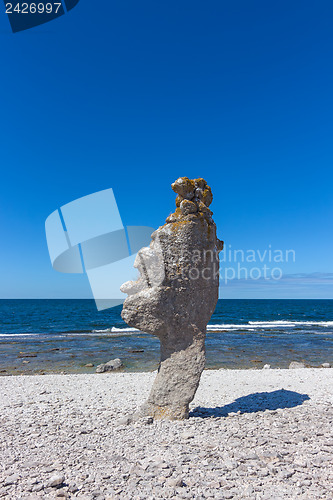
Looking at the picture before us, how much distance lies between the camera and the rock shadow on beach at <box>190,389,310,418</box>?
26.7 ft

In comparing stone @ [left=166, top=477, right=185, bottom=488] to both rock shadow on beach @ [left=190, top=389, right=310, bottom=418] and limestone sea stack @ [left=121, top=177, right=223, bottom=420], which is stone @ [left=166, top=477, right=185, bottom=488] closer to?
limestone sea stack @ [left=121, top=177, right=223, bottom=420]

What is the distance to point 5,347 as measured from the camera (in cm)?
2530

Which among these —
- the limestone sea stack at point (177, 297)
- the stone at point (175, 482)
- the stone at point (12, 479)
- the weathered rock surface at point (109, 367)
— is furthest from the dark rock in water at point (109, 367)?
the stone at point (175, 482)

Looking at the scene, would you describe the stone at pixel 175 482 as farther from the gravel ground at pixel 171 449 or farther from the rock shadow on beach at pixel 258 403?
the rock shadow on beach at pixel 258 403

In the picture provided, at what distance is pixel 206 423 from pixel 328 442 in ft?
7.85

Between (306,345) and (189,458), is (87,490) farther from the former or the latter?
(306,345)

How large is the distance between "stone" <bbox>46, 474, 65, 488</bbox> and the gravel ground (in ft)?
0.05

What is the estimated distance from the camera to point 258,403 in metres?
8.99

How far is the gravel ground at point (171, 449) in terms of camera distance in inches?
178

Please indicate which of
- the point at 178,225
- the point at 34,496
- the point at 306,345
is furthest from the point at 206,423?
A: the point at 306,345

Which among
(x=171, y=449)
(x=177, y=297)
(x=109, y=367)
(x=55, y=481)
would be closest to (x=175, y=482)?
(x=171, y=449)

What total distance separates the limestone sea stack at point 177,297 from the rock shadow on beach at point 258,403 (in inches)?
41.5

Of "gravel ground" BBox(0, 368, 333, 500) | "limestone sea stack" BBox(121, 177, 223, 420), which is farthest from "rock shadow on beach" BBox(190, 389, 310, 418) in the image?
"limestone sea stack" BBox(121, 177, 223, 420)

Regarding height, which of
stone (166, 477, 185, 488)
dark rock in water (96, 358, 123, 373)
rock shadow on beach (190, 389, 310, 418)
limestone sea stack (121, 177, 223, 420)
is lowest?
dark rock in water (96, 358, 123, 373)
